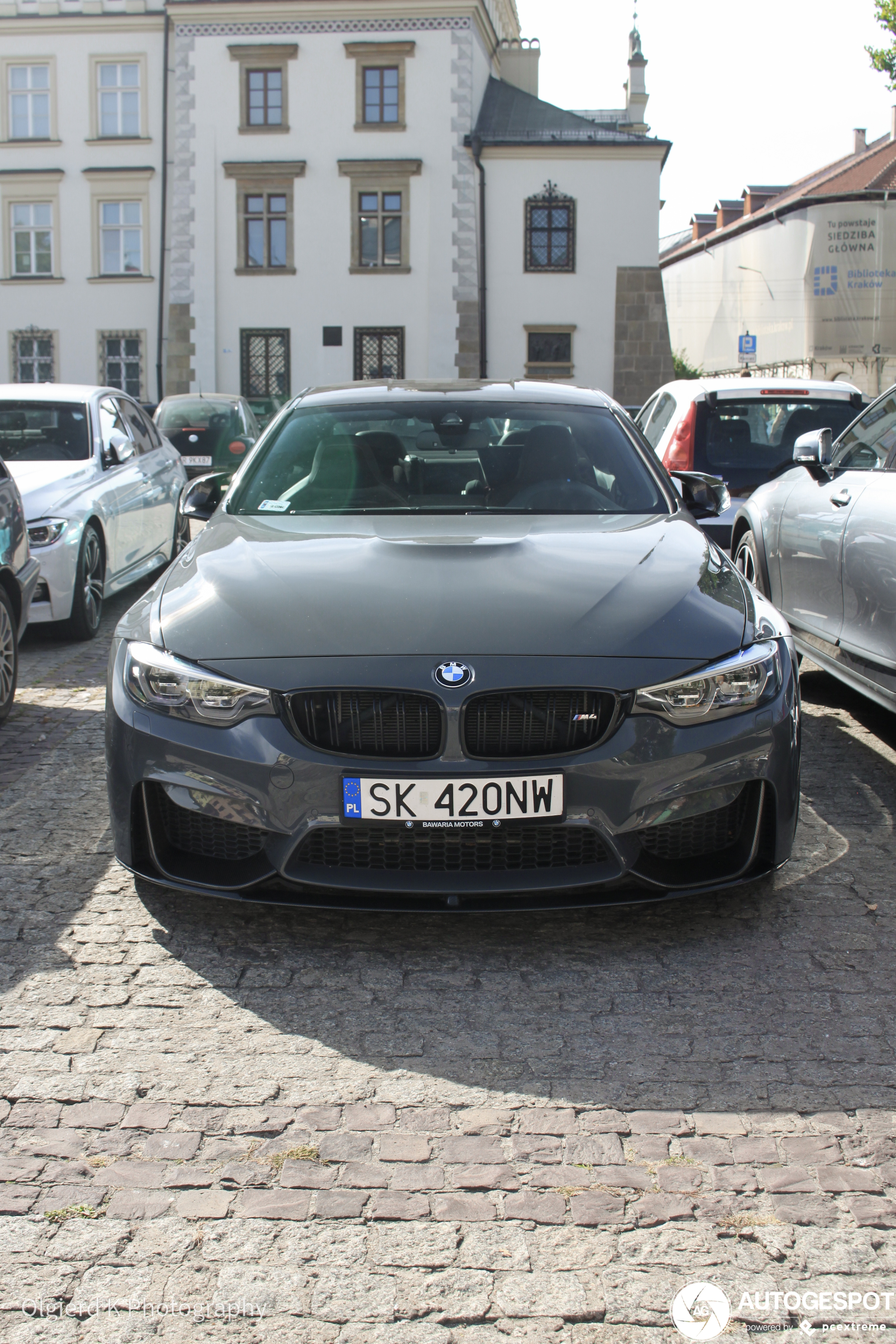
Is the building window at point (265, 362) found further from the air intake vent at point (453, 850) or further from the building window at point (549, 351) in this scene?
the air intake vent at point (453, 850)

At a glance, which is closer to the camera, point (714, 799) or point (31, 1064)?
point (31, 1064)

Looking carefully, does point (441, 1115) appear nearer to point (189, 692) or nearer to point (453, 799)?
point (453, 799)

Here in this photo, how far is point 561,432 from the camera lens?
16.6 feet

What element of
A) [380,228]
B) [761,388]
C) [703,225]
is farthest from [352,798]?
[703,225]

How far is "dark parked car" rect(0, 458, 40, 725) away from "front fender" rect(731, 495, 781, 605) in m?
3.69

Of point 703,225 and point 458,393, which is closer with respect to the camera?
point 458,393

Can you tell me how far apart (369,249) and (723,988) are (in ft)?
119

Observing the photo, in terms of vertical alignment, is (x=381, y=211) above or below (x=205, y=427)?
above

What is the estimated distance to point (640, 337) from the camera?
3803 centimetres

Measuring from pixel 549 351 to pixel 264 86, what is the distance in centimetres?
1080

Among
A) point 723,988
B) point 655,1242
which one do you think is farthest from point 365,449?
point 655,1242

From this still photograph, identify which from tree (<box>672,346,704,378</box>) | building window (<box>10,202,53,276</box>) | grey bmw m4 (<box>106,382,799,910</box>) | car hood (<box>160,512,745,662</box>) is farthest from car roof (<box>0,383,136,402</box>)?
tree (<box>672,346,704,378</box>)

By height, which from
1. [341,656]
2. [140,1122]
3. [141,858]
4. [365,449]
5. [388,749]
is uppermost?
[365,449]

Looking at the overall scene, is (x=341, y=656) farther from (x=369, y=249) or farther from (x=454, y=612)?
(x=369, y=249)
